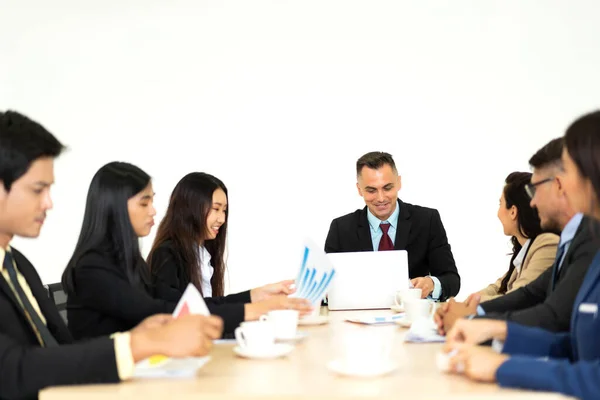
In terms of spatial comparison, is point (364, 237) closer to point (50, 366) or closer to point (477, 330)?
point (477, 330)

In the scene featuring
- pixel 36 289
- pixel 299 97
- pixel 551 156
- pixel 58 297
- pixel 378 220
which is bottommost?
pixel 58 297

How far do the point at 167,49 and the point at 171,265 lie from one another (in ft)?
7.74

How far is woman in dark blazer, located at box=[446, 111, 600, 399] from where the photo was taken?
1.38m

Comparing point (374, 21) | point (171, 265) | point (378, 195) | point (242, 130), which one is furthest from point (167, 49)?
point (171, 265)

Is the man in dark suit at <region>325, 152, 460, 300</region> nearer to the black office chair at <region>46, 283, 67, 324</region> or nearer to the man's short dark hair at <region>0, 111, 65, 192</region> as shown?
the black office chair at <region>46, 283, 67, 324</region>

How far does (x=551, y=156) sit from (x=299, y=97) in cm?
268

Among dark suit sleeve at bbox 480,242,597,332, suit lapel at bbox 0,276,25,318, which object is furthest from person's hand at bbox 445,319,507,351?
suit lapel at bbox 0,276,25,318

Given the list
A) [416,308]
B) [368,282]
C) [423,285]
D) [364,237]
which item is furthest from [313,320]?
[364,237]

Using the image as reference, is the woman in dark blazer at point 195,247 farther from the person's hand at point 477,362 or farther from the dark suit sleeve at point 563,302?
the person's hand at point 477,362

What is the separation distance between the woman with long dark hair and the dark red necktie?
2.47 feet

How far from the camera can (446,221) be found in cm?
474

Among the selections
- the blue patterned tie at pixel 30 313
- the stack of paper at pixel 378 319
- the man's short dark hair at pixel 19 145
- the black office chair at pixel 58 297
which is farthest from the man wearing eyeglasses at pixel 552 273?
A: the black office chair at pixel 58 297

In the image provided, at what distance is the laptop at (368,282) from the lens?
2.93 meters

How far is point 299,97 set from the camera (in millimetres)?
4793
